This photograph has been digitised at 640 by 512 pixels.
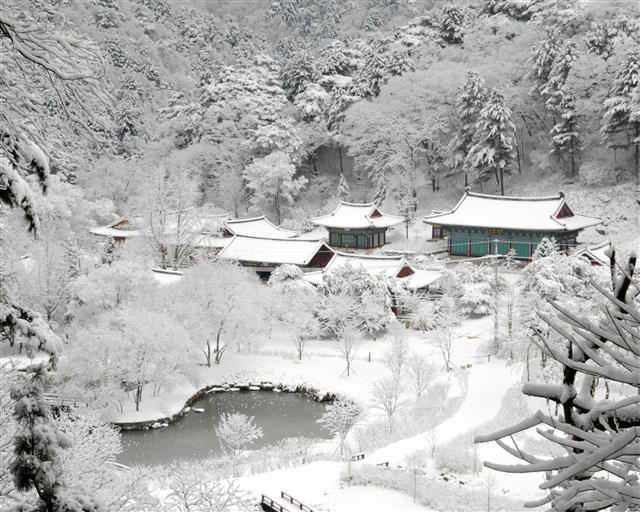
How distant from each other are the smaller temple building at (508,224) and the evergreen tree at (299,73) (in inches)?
921

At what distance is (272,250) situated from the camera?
33594 millimetres

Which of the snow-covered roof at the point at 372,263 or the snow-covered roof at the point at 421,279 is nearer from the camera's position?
the snow-covered roof at the point at 421,279

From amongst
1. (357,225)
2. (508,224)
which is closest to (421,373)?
(508,224)

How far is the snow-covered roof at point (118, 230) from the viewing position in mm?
37603

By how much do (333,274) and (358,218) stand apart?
31.9 ft

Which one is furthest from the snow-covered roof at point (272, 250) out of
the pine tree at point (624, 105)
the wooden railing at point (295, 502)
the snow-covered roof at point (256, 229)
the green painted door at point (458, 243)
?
the wooden railing at point (295, 502)

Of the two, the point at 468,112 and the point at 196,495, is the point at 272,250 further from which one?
the point at 196,495

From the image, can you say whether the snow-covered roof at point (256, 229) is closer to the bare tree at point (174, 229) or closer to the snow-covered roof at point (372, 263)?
the bare tree at point (174, 229)

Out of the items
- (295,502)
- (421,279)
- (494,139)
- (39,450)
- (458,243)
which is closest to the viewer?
(39,450)

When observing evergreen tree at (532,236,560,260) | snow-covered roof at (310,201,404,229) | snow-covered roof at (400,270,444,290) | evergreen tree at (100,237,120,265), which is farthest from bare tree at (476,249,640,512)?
snow-covered roof at (310,201,404,229)

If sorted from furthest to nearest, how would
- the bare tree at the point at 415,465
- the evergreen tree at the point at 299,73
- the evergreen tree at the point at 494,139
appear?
the evergreen tree at the point at 299,73, the evergreen tree at the point at 494,139, the bare tree at the point at 415,465

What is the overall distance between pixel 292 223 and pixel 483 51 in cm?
2113

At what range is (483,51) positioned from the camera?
164 feet

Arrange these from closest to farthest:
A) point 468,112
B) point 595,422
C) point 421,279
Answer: point 595,422
point 421,279
point 468,112
